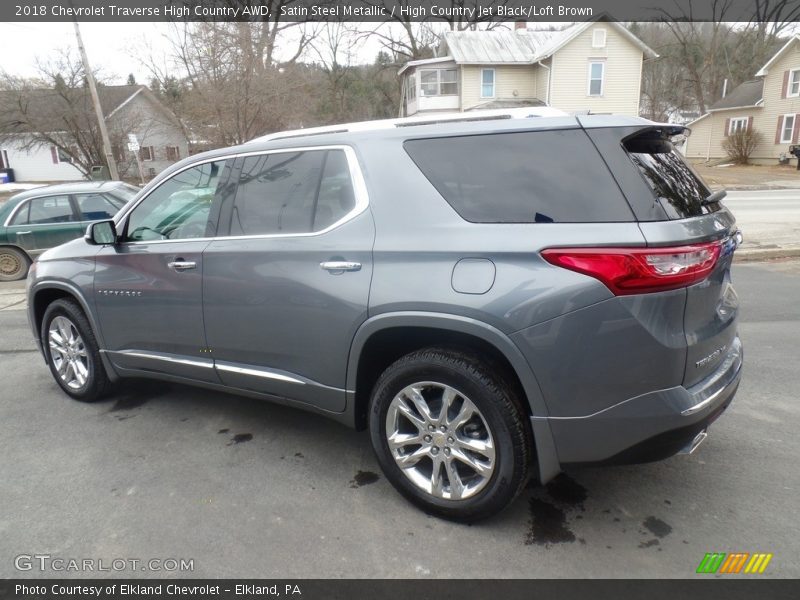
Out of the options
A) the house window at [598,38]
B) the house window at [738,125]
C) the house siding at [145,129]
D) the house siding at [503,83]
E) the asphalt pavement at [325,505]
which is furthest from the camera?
the house window at [738,125]

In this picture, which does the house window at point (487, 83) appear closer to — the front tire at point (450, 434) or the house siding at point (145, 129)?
the house siding at point (145, 129)

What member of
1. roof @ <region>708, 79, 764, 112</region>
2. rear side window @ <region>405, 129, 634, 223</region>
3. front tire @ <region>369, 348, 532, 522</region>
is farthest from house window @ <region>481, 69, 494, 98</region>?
front tire @ <region>369, 348, 532, 522</region>

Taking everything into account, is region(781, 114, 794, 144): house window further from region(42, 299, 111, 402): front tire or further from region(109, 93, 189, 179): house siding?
region(42, 299, 111, 402): front tire

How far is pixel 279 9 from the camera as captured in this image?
30.3 metres

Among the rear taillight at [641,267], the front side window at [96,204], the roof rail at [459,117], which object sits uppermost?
the roof rail at [459,117]

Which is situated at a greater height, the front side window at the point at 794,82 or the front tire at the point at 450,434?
the front side window at the point at 794,82

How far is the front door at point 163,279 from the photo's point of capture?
345 cm

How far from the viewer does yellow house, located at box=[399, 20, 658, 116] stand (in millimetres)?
30438

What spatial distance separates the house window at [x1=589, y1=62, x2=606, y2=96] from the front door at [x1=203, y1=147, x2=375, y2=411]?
31864 mm

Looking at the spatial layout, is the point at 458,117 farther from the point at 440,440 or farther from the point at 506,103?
the point at 506,103

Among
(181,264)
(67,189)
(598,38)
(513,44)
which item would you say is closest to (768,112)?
(598,38)

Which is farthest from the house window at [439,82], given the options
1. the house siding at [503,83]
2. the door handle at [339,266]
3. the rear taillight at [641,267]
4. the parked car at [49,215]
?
the rear taillight at [641,267]

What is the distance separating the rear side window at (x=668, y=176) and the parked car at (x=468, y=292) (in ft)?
0.04
